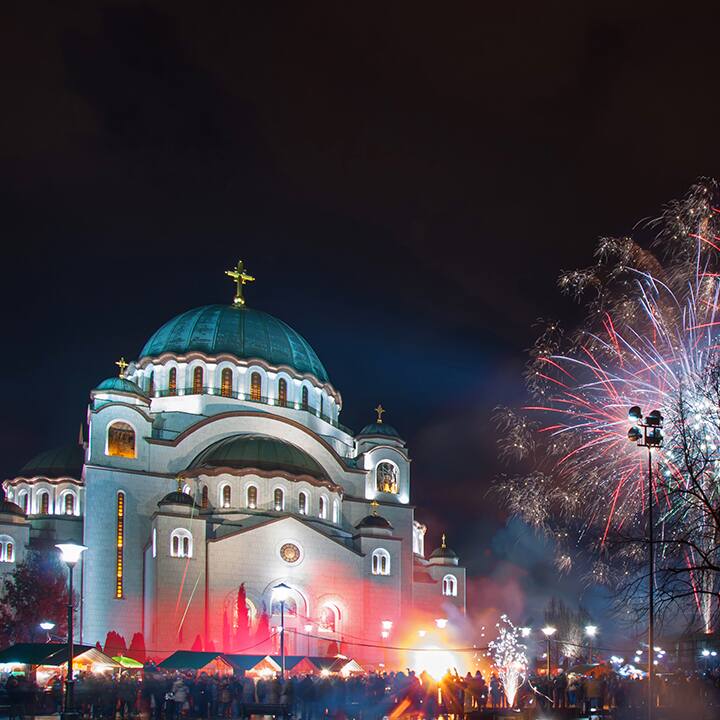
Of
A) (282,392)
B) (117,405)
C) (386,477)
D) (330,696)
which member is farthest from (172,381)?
(330,696)

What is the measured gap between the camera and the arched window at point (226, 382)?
54.5 m

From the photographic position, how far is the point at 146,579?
46750 millimetres

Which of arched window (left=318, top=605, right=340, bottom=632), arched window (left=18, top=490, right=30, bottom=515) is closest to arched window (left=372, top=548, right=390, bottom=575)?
arched window (left=318, top=605, right=340, bottom=632)

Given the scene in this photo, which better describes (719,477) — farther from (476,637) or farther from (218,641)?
(476,637)

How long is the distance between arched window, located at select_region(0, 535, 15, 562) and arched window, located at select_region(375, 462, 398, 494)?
1971cm

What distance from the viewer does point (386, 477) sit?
57562 millimetres

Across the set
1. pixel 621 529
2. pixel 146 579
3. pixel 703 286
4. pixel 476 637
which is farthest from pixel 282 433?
pixel 703 286

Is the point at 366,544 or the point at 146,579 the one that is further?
the point at 366,544

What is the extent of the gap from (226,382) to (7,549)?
555 inches

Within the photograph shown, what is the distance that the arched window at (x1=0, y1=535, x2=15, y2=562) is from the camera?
154 feet

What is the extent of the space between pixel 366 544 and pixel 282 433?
7.58 m

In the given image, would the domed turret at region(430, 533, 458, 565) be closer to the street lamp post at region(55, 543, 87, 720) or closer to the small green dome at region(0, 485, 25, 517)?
the small green dome at region(0, 485, 25, 517)

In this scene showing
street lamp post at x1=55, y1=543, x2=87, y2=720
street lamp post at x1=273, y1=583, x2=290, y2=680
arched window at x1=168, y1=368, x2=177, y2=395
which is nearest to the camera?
street lamp post at x1=55, y1=543, x2=87, y2=720

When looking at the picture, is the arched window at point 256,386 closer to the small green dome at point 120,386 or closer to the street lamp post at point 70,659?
the small green dome at point 120,386
